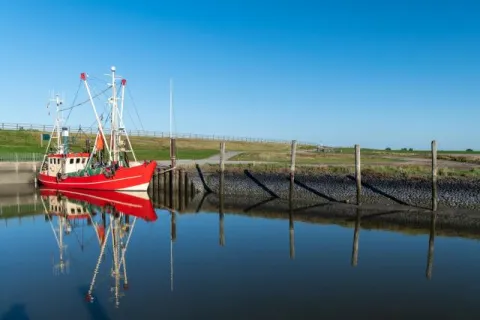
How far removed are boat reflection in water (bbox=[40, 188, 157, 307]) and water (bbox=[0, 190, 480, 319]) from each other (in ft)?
0.83

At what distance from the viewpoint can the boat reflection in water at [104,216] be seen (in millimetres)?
19422

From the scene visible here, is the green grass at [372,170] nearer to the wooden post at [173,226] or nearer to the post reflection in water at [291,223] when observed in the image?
the post reflection in water at [291,223]

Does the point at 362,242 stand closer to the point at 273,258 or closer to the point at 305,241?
the point at 305,241

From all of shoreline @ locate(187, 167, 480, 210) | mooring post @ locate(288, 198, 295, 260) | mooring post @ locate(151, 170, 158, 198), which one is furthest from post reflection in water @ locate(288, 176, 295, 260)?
mooring post @ locate(151, 170, 158, 198)

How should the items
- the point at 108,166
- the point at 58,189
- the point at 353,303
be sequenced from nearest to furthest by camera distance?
1. the point at 353,303
2. the point at 108,166
3. the point at 58,189

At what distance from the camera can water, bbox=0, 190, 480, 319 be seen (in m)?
14.1

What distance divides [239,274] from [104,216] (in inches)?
719

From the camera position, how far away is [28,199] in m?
43.3

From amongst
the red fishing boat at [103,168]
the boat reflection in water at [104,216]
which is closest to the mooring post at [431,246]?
the boat reflection in water at [104,216]

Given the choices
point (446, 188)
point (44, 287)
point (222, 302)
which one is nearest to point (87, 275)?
point (44, 287)

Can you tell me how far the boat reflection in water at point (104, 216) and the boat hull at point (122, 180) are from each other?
656mm

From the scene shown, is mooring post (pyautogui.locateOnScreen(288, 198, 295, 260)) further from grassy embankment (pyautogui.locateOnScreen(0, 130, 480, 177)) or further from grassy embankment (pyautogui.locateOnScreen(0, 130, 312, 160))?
grassy embankment (pyautogui.locateOnScreen(0, 130, 312, 160))

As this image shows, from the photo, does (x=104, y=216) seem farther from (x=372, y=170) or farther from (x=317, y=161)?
(x=317, y=161)

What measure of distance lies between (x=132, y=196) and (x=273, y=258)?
26.1 meters
